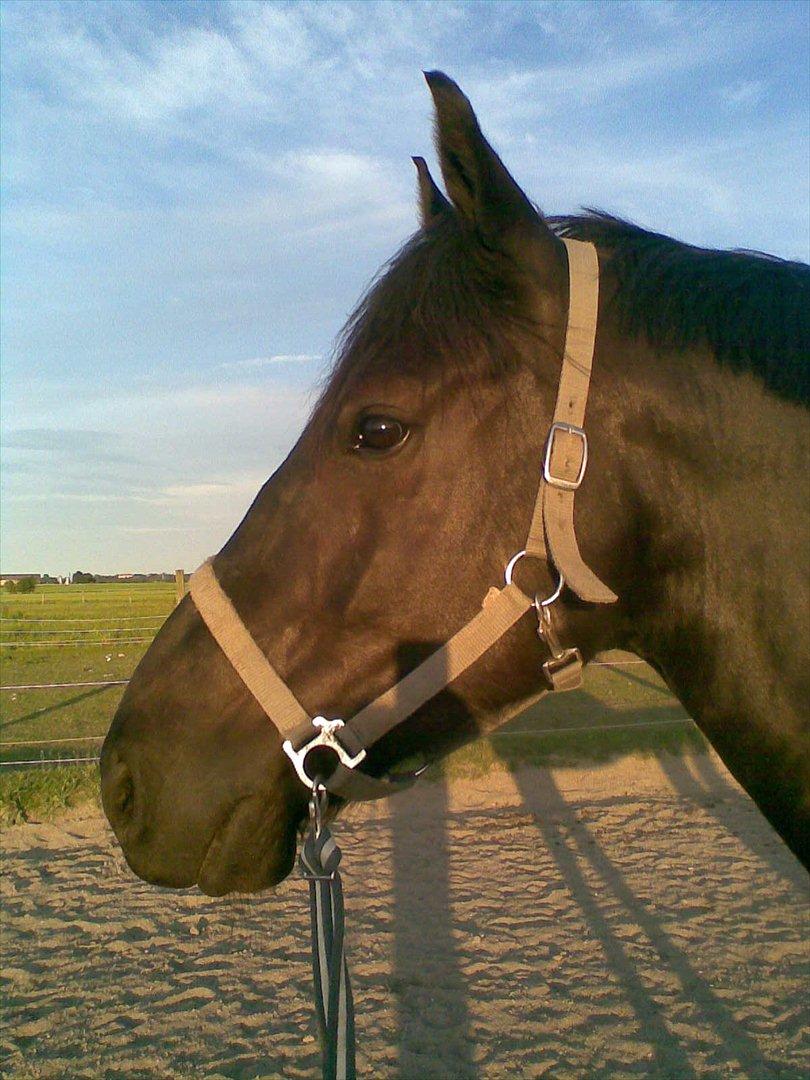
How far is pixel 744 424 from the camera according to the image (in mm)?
1355

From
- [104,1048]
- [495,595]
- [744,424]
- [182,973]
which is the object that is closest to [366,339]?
[495,595]

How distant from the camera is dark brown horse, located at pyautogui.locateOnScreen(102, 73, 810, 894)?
136 centimetres

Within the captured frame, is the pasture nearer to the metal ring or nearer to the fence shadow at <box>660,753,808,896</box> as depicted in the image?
the fence shadow at <box>660,753,808,896</box>

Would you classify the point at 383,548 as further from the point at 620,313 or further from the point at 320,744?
the point at 620,313

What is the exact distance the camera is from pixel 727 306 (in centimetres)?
140

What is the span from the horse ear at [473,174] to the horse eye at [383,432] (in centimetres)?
37

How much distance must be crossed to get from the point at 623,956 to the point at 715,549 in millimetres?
4191

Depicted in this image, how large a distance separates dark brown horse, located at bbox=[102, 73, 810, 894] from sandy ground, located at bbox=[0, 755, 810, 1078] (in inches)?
115

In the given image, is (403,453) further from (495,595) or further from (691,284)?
(691,284)

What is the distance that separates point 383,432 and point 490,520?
0.83ft

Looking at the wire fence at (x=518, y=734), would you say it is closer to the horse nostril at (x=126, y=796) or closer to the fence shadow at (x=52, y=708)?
the fence shadow at (x=52, y=708)

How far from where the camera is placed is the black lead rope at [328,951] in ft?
4.65

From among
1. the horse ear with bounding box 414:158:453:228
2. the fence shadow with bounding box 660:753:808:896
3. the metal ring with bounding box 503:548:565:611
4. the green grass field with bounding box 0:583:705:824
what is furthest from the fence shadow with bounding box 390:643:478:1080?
the horse ear with bounding box 414:158:453:228

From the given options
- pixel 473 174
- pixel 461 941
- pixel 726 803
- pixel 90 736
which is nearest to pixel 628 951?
pixel 461 941
